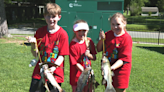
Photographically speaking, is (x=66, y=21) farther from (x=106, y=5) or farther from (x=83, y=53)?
(x=83, y=53)

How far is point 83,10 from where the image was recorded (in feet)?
31.3

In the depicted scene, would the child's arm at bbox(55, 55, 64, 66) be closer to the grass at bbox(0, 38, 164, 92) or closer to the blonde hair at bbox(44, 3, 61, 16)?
the blonde hair at bbox(44, 3, 61, 16)

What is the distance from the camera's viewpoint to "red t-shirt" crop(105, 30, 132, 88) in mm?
2703

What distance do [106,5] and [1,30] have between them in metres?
7.23

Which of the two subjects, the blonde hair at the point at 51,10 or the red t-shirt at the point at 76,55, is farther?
the red t-shirt at the point at 76,55

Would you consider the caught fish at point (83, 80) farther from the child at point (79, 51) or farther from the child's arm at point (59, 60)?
the child's arm at point (59, 60)

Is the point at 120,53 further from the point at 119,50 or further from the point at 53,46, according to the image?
the point at 53,46

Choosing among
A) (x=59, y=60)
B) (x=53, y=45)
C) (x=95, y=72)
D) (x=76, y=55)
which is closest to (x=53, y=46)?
(x=53, y=45)

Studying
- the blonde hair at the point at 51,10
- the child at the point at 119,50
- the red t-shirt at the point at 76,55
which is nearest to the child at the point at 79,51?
the red t-shirt at the point at 76,55

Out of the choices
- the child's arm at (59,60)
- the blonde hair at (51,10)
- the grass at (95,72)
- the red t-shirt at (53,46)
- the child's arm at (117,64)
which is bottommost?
the grass at (95,72)

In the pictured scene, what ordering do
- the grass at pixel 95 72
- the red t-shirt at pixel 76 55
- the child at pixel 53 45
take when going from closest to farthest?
the child at pixel 53 45
the red t-shirt at pixel 76 55
the grass at pixel 95 72

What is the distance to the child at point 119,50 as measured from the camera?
2.67 m

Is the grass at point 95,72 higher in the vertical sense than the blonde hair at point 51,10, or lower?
lower

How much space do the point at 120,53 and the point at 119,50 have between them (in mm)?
43
